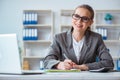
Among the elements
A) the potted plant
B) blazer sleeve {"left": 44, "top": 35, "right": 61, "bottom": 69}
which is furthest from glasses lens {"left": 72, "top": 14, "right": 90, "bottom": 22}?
the potted plant

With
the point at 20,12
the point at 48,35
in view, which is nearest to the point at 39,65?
the point at 48,35

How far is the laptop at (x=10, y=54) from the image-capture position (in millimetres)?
1205

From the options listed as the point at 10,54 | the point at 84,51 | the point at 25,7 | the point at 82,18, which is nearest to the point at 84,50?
the point at 84,51

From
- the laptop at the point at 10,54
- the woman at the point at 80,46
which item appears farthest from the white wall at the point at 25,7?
the laptop at the point at 10,54

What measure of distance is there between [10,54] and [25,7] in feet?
13.7

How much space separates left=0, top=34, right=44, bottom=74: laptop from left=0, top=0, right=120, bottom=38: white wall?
400 cm

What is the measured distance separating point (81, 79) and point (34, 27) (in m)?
4.16

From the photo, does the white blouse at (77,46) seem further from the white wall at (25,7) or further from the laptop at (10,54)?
the white wall at (25,7)

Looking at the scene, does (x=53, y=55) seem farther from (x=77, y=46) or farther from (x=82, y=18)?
(x=82, y=18)

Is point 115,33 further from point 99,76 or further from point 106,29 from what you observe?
point 99,76

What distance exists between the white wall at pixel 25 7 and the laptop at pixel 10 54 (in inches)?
158

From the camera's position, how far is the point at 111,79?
43.5 inches

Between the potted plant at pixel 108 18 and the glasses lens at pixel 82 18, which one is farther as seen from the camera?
the potted plant at pixel 108 18

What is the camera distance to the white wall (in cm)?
524
